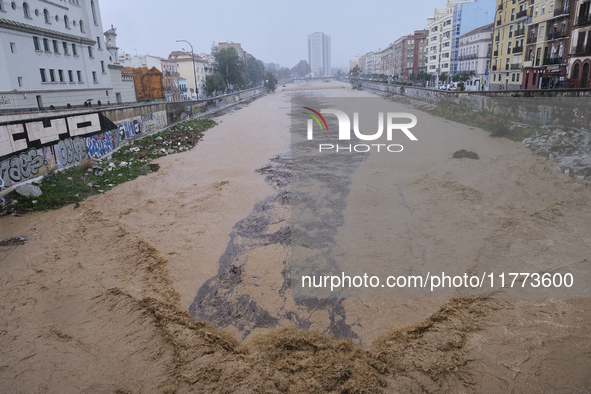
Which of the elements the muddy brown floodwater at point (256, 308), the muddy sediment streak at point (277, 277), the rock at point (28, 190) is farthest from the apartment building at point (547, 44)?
the rock at point (28, 190)

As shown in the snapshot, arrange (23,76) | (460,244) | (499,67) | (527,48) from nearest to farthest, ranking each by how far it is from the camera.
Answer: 1. (460,244)
2. (23,76)
3. (527,48)
4. (499,67)

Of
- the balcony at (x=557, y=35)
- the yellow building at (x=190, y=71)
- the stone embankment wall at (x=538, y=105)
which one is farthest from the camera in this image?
the yellow building at (x=190, y=71)

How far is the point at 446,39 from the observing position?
2849 inches

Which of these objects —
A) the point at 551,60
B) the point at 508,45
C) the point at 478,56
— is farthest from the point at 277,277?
the point at 478,56

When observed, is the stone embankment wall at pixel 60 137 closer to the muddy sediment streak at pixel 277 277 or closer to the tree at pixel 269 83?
the muddy sediment streak at pixel 277 277

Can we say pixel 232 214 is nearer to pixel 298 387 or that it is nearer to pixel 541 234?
pixel 298 387

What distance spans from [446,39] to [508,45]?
28483mm

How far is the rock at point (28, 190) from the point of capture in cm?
1553

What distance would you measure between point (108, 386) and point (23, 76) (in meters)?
35.8

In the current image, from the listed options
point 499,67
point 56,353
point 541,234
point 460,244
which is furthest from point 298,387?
point 499,67

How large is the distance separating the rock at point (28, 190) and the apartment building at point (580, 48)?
39510mm

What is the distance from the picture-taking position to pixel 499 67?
49.1 meters

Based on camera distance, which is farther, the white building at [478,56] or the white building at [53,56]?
the white building at [478,56]

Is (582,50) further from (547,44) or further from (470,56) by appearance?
(470,56)
